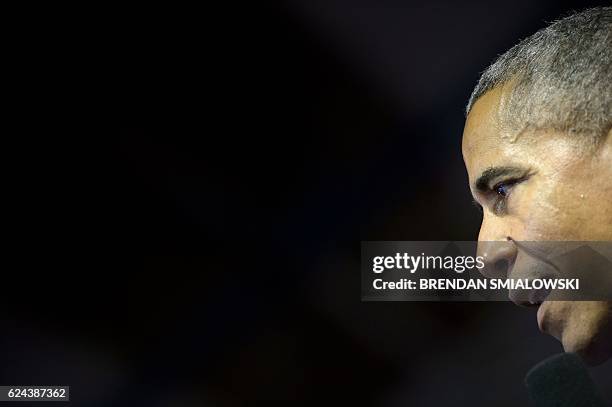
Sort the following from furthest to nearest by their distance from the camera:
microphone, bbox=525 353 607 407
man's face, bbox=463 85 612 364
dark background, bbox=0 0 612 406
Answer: dark background, bbox=0 0 612 406, man's face, bbox=463 85 612 364, microphone, bbox=525 353 607 407

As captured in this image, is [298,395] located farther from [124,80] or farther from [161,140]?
[124,80]

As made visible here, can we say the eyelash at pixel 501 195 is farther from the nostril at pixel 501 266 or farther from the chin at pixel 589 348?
the chin at pixel 589 348

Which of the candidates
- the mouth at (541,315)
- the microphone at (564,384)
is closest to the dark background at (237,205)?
the mouth at (541,315)

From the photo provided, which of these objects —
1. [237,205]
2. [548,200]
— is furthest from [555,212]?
[237,205]

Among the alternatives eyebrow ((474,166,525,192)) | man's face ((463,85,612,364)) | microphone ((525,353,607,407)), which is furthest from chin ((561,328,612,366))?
eyebrow ((474,166,525,192))

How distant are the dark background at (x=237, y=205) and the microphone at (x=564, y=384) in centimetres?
22

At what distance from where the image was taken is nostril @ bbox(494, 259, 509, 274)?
1125mm

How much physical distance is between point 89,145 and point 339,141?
1.38 ft

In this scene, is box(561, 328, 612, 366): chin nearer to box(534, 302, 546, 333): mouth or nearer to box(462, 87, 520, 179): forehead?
box(534, 302, 546, 333): mouth

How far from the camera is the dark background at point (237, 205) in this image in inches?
49.0

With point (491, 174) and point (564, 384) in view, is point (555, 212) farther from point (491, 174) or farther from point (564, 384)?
point (564, 384)

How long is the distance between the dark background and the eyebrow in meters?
0.11

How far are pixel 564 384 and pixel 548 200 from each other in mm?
246

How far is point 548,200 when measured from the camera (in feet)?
3.51
